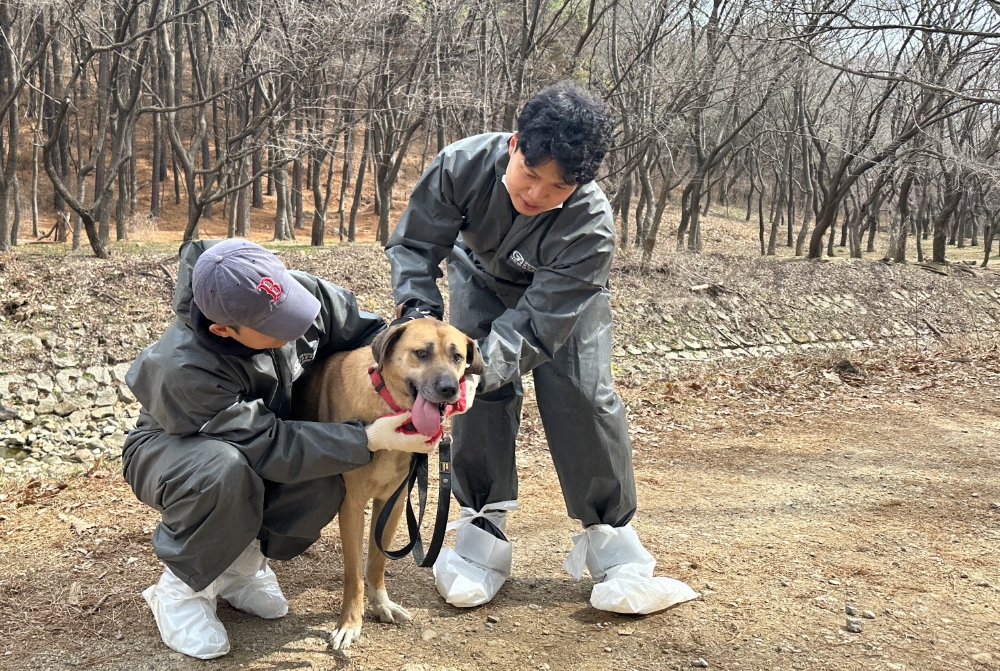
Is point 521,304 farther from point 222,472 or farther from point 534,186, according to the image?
point 222,472

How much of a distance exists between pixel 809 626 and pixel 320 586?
6.72 feet

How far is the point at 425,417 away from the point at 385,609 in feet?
3.20

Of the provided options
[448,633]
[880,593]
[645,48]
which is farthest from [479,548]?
[645,48]

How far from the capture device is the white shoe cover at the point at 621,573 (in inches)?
128

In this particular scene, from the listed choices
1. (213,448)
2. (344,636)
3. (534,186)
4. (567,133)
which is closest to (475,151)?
(534,186)

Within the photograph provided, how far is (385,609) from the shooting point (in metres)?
3.21

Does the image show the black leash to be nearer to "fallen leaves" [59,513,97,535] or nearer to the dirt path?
the dirt path

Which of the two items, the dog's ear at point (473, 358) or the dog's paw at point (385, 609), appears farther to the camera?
the dog's paw at point (385, 609)

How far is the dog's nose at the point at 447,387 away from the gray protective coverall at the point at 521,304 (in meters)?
0.40

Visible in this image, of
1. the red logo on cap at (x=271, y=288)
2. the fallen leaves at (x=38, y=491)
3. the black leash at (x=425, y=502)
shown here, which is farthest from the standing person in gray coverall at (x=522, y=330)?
the fallen leaves at (x=38, y=491)

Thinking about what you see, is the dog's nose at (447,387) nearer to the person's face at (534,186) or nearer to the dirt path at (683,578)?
the person's face at (534,186)

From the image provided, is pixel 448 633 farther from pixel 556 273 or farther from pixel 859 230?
pixel 859 230

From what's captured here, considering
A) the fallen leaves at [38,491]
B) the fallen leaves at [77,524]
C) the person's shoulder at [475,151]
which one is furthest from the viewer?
the fallen leaves at [38,491]

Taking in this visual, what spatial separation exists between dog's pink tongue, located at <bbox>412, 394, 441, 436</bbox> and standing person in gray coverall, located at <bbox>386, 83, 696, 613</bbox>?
380 millimetres
